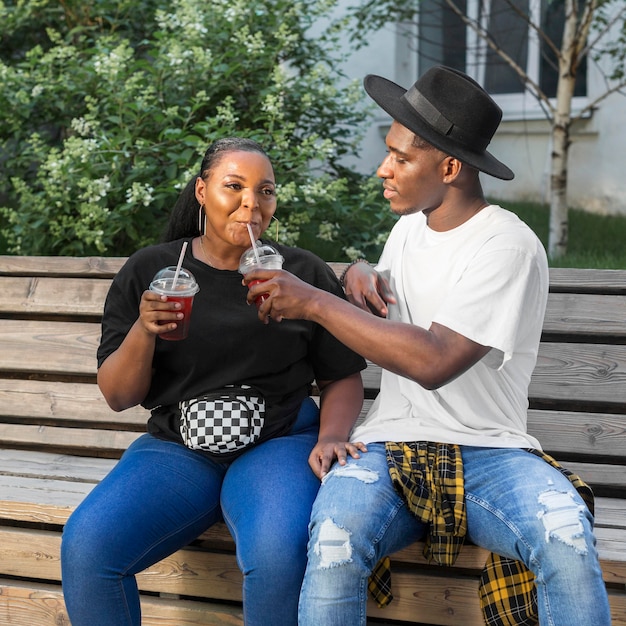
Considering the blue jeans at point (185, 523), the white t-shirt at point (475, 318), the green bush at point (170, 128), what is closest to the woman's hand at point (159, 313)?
the blue jeans at point (185, 523)

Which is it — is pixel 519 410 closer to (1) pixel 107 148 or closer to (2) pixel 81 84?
(1) pixel 107 148

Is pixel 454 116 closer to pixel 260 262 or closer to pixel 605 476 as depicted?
pixel 260 262

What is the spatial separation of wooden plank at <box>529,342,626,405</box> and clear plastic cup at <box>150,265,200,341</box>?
4.46 feet

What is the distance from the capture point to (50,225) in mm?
4586

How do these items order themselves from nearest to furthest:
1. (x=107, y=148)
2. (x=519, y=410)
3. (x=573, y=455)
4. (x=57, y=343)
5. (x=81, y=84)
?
1. (x=519, y=410)
2. (x=573, y=455)
3. (x=57, y=343)
4. (x=107, y=148)
5. (x=81, y=84)

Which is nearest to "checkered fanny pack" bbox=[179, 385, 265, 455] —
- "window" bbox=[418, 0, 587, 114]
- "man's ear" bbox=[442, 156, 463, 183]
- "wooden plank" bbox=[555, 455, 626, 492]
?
"man's ear" bbox=[442, 156, 463, 183]

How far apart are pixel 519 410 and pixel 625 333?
2.79ft

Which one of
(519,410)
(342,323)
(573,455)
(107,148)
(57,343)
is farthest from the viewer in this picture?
(107,148)

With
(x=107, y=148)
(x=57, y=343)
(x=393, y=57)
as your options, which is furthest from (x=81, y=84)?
(x=393, y=57)

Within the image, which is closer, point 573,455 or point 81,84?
point 573,455

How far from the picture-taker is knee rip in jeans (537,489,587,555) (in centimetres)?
222

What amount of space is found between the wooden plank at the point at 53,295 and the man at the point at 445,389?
1257mm

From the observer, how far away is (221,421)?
271 centimetres

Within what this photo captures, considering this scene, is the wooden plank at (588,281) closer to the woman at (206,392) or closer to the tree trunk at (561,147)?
the woman at (206,392)
